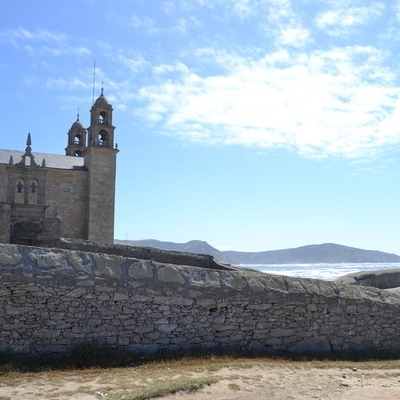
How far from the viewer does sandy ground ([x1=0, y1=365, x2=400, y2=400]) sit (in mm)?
5871

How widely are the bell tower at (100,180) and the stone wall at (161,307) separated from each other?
20910 millimetres

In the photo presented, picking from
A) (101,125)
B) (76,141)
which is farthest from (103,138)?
(76,141)

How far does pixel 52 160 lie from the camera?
29453 mm

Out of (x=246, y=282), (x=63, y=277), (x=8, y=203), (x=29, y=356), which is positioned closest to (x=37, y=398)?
(x=29, y=356)

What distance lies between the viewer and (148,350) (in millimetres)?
7695

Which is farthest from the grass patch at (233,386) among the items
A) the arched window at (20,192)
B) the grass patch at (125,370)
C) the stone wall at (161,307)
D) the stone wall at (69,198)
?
the stone wall at (69,198)

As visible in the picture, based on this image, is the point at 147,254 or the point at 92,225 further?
the point at 92,225

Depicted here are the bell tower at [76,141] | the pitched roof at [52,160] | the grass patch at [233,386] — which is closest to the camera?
the grass patch at [233,386]

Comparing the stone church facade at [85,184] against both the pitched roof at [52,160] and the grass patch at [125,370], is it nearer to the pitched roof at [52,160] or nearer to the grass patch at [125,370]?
the pitched roof at [52,160]

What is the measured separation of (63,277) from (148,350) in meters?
2.03

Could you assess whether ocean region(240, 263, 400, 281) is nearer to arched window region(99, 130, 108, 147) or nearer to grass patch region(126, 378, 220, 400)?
arched window region(99, 130, 108, 147)

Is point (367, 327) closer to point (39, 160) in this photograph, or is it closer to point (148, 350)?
point (148, 350)

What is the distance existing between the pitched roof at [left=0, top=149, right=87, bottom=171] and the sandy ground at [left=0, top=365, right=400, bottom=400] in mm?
23674

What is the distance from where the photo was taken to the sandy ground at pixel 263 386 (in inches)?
231
